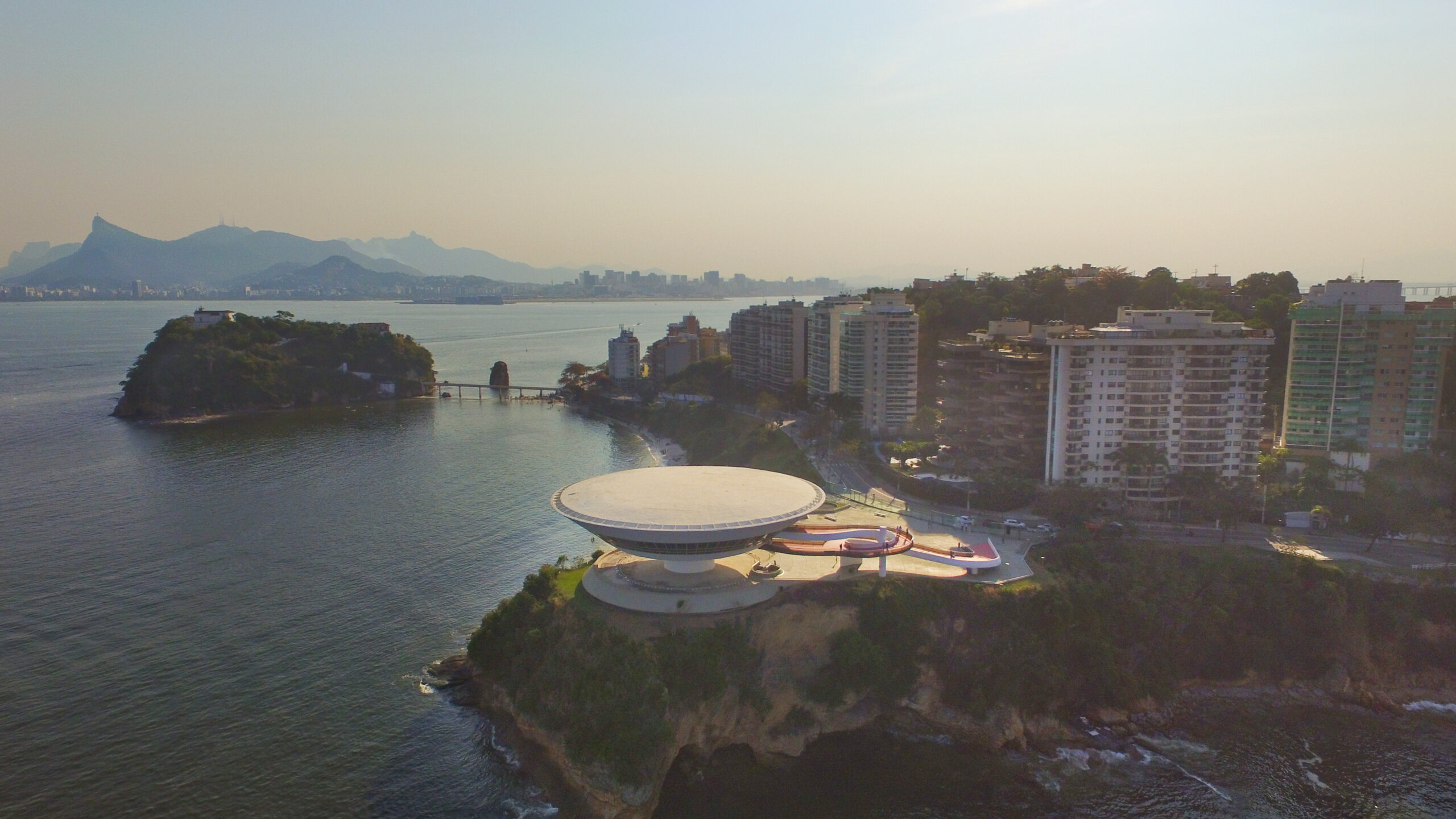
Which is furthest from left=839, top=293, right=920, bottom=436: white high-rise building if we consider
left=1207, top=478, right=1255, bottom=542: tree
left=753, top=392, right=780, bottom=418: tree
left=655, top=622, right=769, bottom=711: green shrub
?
left=655, top=622, right=769, bottom=711: green shrub

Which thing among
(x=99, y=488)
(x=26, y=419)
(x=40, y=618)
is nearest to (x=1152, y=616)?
(x=40, y=618)

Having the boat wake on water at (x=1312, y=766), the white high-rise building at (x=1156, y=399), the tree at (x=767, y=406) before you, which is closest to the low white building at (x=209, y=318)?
the tree at (x=767, y=406)

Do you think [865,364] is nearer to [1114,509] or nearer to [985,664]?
[1114,509]

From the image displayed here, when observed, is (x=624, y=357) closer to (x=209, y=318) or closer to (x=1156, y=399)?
(x=209, y=318)

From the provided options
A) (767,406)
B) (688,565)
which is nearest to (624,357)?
(767,406)

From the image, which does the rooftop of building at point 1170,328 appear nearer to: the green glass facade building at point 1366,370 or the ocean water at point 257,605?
the green glass facade building at point 1366,370

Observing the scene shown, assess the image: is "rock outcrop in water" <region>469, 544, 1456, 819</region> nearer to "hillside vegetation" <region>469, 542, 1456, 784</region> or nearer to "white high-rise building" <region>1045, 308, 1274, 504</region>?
"hillside vegetation" <region>469, 542, 1456, 784</region>
